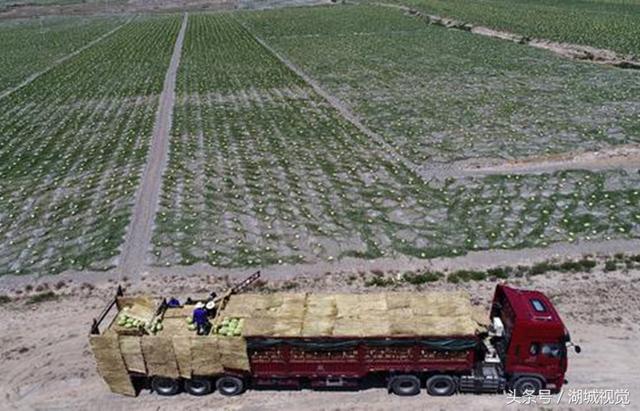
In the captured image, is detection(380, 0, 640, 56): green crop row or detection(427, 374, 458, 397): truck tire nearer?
detection(427, 374, 458, 397): truck tire

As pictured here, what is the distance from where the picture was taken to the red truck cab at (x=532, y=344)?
15234 millimetres

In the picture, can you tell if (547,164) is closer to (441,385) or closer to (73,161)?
(441,385)

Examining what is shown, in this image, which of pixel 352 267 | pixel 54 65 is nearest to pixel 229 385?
pixel 352 267

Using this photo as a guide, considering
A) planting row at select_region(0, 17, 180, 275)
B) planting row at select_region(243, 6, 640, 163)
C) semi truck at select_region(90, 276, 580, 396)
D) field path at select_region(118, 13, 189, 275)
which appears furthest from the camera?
planting row at select_region(243, 6, 640, 163)

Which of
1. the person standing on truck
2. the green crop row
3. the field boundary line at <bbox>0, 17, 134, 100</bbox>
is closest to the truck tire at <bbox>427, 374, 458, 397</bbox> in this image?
the person standing on truck

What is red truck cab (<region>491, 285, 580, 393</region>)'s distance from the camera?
50.0 ft

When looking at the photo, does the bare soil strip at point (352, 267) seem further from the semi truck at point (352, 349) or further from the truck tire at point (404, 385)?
the truck tire at point (404, 385)

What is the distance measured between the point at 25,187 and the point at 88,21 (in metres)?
101

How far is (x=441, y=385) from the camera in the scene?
16281 mm

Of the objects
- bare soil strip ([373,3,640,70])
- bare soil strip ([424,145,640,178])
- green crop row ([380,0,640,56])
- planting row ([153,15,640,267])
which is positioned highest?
green crop row ([380,0,640,56])

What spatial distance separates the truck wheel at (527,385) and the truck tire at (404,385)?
281 cm

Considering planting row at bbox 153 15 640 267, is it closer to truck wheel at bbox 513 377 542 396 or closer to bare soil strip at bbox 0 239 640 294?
bare soil strip at bbox 0 239 640 294

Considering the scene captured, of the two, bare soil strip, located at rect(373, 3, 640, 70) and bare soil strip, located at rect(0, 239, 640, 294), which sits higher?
bare soil strip, located at rect(373, 3, 640, 70)

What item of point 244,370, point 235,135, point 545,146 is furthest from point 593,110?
point 244,370
